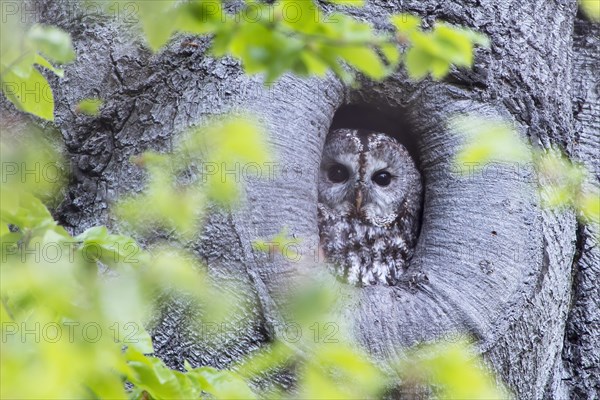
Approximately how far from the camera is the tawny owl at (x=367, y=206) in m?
2.27

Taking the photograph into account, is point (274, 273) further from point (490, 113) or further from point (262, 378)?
point (490, 113)

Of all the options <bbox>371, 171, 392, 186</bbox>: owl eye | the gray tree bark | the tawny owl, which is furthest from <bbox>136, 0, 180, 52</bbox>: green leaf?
<bbox>371, 171, 392, 186</bbox>: owl eye

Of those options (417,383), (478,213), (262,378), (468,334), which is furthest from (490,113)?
(262,378)

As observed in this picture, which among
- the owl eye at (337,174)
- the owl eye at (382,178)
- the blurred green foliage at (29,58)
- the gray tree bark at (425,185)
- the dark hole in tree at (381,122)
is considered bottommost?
the blurred green foliage at (29,58)

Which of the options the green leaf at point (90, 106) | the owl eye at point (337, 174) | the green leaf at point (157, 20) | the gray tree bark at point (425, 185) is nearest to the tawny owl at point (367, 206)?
the owl eye at point (337, 174)

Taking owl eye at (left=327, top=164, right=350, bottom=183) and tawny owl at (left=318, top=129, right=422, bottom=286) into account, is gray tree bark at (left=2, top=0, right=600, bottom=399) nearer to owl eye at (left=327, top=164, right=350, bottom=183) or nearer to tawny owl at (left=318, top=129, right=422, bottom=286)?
tawny owl at (left=318, top=129, right=422, bottom=286)

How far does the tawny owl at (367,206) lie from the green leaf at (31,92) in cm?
121

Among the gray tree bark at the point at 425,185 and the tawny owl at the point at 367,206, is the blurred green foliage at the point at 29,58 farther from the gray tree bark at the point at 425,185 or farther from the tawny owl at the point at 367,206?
the tawny owl at the point at 367,206

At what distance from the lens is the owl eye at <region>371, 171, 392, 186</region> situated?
99.5 inches

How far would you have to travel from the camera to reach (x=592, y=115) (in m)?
2.23

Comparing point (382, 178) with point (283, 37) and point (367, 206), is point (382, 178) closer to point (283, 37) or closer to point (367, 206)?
point (367, 206)

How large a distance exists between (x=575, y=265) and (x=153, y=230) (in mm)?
1117

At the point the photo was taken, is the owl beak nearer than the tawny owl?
No

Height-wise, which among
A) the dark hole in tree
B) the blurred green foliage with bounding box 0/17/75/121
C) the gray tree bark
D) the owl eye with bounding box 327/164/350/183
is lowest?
the blurred green foliage with bounding box 0/17/75/121
